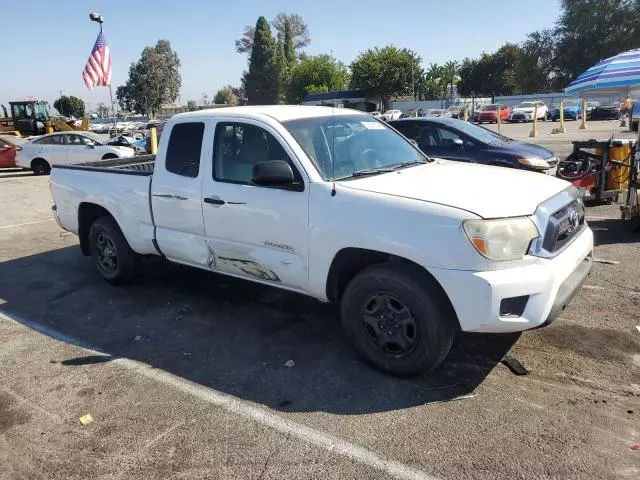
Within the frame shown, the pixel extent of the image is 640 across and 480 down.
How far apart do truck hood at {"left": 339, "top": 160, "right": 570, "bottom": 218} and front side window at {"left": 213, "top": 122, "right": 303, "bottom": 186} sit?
2.53 feet

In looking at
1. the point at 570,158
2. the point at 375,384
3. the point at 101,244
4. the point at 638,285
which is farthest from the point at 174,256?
the point at 570,158

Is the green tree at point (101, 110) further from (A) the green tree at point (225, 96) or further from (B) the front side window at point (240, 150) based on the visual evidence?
(B) the front side window at point (240, 150)

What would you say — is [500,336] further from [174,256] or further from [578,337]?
[174,256]

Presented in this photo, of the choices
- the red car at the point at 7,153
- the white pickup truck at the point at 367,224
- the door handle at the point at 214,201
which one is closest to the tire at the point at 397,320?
the white pickup truck at the point at 367,224

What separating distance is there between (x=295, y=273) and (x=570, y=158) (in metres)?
6.43

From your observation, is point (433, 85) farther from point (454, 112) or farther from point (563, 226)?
point (563, 226)

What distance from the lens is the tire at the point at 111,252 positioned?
584 cm

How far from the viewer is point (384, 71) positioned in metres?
65.2

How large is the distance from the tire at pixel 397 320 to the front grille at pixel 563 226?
2.60 feet

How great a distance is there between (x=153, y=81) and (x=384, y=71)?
3905 centimetres

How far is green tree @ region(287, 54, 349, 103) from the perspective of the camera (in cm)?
7750

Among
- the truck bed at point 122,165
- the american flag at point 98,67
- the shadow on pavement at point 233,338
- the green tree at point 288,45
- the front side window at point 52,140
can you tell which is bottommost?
the shadow on pavement at point 233,338

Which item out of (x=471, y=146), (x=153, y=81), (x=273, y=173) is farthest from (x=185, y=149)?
(x=153, y=81)

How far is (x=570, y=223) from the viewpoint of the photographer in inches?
153
